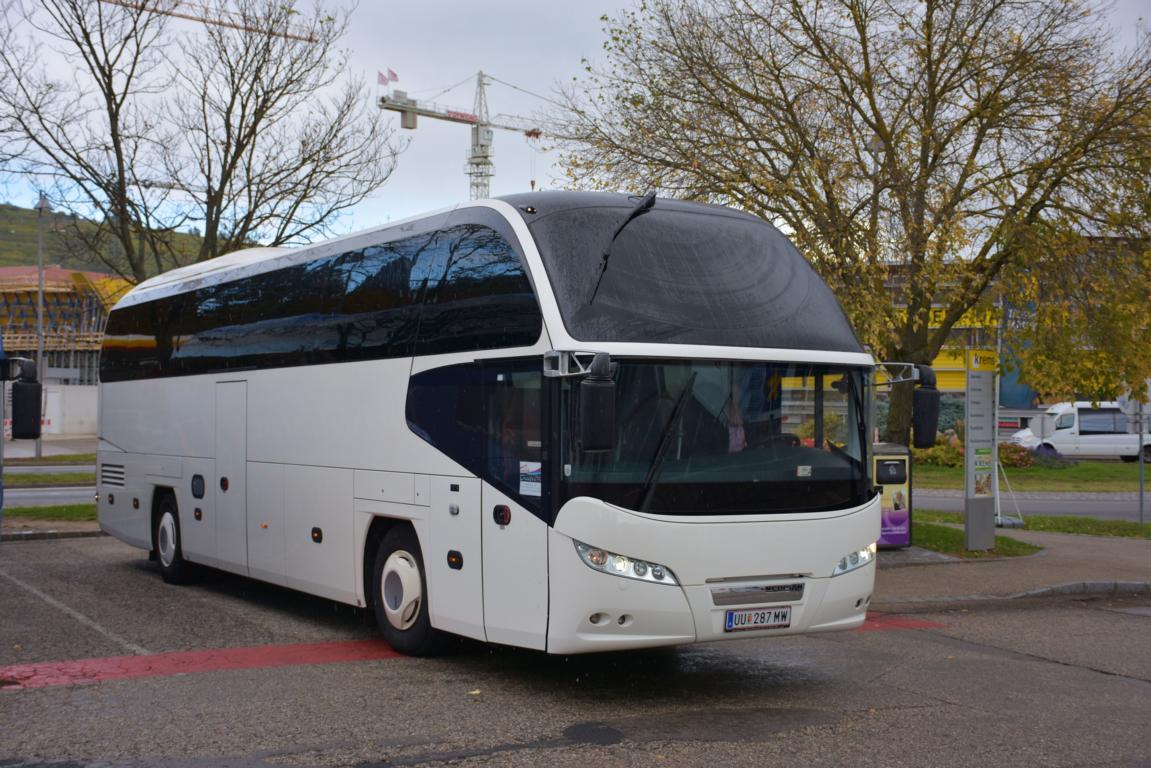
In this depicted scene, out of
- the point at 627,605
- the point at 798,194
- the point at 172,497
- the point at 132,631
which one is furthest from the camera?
the point at 798,194

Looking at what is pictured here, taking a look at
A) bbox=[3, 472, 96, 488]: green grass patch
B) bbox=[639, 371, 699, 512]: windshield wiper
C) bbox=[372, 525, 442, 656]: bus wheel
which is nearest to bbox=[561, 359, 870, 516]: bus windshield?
bbox=[639, 371, 699, 512]: windshield wiper

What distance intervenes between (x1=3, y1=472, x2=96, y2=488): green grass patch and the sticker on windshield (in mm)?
22393

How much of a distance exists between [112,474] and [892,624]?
964cm

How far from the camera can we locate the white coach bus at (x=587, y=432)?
7750mm

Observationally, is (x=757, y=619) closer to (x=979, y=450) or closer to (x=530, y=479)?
(x=530, y=479)

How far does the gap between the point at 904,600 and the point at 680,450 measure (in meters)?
6.12

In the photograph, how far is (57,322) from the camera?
95.0m

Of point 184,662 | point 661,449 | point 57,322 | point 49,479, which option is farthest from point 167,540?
point 57,322

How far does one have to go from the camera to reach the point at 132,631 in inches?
416

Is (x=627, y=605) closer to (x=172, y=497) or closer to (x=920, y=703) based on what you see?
(x=920, y=703)

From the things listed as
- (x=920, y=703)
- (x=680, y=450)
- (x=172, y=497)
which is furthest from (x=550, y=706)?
(x=172, y=497)

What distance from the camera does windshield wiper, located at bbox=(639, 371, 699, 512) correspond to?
7734mm

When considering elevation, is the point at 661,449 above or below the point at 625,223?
below

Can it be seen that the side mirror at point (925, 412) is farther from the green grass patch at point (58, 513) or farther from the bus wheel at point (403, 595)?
the green grass patch at point (58, 513)
